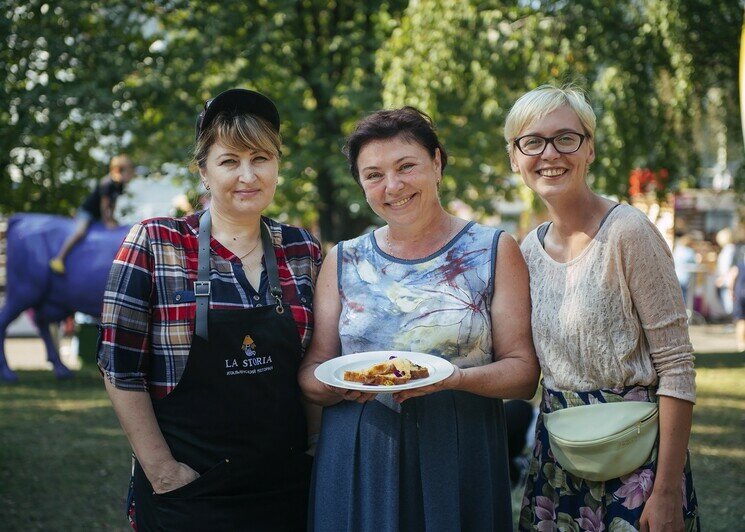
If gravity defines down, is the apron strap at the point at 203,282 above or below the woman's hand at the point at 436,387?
above

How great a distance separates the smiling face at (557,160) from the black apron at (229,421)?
3.11 feet

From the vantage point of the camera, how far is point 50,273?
10.1m

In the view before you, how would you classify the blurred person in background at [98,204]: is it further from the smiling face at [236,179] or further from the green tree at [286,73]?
the smiling face at [236,179]

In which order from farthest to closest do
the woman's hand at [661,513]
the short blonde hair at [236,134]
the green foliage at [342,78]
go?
the green foliage at [342,78], the short blonde hair at [236,134], the woman's hand at [661,513]

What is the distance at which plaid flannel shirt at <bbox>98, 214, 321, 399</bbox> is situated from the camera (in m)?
2.51

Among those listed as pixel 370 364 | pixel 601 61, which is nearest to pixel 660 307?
pixel 370 364

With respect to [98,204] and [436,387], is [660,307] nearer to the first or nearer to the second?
[436,387]

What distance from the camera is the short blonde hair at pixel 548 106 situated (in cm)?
262

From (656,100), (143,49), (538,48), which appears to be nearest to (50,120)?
(143,49)

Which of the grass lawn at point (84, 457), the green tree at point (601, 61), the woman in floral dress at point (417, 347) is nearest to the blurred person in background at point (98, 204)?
the grass lawn at point (84, 457)

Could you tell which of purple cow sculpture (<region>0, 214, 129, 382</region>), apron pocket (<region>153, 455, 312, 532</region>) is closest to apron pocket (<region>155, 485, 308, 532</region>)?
apron pocket (<region>153, 455, 312, 532</region>)

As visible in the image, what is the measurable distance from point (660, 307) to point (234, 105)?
4.92 ft

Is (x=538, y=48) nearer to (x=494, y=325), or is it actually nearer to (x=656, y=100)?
(x=656, y=100)

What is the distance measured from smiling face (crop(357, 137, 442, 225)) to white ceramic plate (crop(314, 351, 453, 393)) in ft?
1.52
